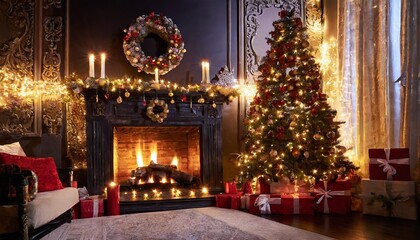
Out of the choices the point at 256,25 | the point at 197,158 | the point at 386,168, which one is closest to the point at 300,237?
the point at 386,168

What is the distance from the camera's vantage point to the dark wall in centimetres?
531

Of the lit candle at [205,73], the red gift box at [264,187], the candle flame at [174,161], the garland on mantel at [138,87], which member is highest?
the lit candle at [205,73]

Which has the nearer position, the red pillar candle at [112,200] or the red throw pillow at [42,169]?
the red throw pillow at [42,169]

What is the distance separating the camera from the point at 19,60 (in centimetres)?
511

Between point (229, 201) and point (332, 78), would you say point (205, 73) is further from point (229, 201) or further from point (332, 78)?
point (332, 78)

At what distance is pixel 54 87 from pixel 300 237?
3762mm

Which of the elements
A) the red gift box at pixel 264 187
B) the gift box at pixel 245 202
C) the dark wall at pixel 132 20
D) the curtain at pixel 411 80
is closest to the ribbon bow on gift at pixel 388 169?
the curtain at pixel 411 80

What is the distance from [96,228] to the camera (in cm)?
372

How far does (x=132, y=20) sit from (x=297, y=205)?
3408 mm

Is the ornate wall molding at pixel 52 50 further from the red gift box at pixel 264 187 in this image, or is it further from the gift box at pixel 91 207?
the red gift box at pixel 264 187

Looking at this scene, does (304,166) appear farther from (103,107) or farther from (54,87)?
(54,87)

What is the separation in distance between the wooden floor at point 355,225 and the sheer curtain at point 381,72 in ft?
2.46

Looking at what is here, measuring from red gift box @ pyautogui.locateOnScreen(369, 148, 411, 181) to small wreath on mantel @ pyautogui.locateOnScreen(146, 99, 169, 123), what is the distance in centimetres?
264

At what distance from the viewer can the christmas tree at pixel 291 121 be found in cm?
465
